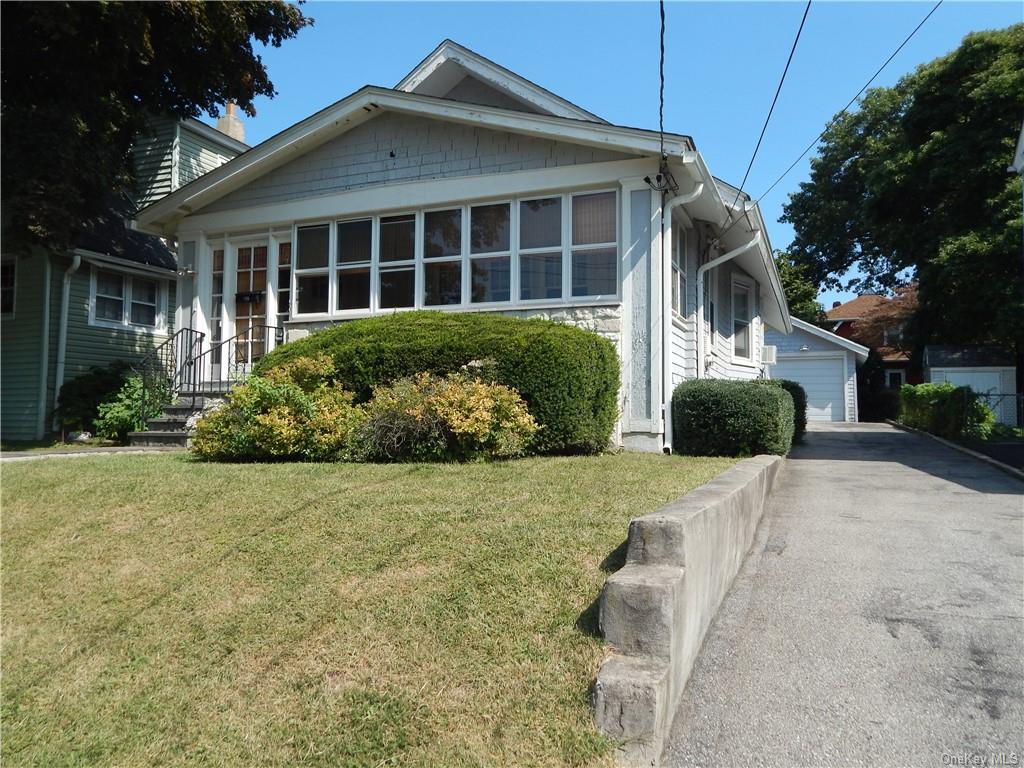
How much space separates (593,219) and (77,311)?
38.6 feet

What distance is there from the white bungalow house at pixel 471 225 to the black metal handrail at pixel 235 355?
63mm

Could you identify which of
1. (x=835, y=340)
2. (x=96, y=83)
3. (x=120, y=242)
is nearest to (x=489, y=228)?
(x=96, y=83)

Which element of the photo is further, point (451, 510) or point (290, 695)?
point (451, 510)

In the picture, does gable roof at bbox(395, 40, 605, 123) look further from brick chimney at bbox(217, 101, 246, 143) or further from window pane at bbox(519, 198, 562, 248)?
brick chimney at bbox(217, 101, 246, 143)

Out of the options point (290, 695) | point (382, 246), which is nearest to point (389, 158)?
point (382, 246)

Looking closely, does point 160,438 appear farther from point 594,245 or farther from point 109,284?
point 109,284

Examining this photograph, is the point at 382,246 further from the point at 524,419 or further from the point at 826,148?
the point at 826,148

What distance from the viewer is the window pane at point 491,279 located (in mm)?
10766

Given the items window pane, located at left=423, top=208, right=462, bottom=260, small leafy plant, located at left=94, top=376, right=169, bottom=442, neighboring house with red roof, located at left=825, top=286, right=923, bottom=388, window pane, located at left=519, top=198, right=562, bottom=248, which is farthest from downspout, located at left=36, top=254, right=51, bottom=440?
neighboring house with red roof, located at left=825, top=286, right=923, bottom=388

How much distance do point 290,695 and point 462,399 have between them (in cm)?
438

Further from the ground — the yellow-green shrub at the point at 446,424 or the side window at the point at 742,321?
the side window at the point at 742,321

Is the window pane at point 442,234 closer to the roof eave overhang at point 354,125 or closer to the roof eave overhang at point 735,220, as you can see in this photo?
the roof eave overhang at point 354,125

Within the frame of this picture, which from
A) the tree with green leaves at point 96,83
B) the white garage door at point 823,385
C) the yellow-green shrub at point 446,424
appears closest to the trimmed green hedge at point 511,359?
the yellow-green shrub at point 446,424

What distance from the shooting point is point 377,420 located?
308 inches
